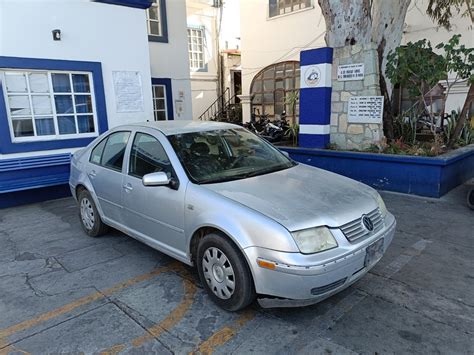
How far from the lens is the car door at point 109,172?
A: 3.99 meters

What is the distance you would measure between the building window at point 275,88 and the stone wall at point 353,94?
728 cm

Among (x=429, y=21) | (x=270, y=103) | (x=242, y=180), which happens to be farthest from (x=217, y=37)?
(x=242, y=180)

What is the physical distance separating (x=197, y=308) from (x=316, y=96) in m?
5.31

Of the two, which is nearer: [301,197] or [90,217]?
[301,197]

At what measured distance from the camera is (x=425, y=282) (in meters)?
3.32

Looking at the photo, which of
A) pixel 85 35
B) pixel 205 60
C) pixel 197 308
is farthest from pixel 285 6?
pixel 197 308

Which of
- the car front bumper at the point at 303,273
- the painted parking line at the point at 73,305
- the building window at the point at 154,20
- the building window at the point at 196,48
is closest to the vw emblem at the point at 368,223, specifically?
the car front bumper at the point at 303,273

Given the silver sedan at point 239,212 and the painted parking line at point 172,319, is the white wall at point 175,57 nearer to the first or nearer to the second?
the silver sedan at point 239,212

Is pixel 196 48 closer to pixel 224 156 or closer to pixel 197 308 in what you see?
pixel 224 156

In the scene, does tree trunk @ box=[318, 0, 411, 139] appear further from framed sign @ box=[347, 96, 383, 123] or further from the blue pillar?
framed sign @ box=[347, 96, 383, 123]

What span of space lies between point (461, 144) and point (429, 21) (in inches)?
220

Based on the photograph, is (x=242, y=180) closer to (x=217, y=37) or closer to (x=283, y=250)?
(x=283, y=250)

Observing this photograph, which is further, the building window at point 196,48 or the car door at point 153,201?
the building window at point 196,48

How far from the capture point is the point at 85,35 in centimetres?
661
